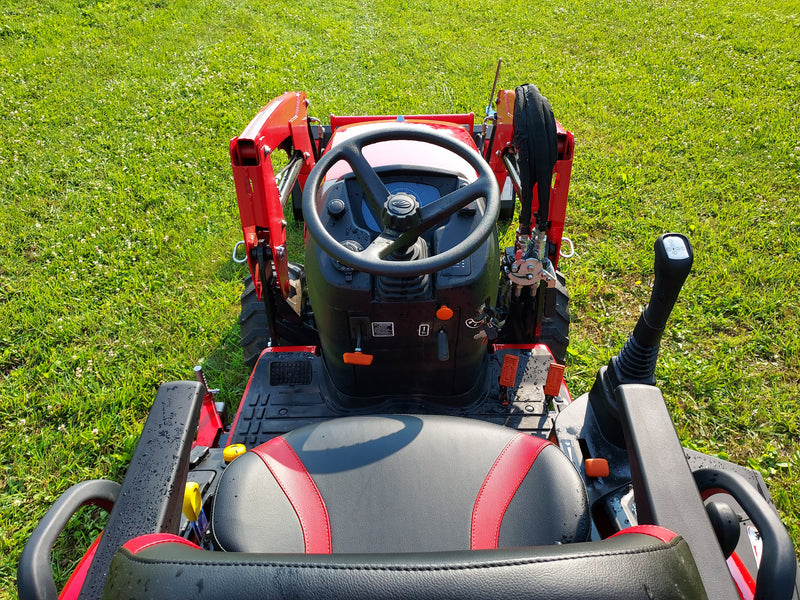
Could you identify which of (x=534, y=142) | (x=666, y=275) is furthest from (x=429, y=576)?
(x=534, y=142)

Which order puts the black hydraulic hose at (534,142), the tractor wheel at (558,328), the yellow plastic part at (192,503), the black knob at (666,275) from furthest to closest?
the tractor wheel at (558,328), the black hydraulic hose at (534,142), the yellow plastic part at (192,503), the black knob at (666,275)

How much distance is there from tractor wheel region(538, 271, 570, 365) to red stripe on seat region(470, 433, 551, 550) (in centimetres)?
129

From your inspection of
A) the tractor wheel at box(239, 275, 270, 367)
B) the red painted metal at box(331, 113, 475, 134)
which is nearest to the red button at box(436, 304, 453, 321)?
the tractor wheel at box(239, 275, 270, 367)

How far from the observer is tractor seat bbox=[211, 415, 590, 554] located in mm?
1497

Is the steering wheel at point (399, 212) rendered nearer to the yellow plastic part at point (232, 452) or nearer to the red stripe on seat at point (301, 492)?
the red stripe on seat at point (301, 492)

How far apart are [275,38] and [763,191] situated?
5895 mm

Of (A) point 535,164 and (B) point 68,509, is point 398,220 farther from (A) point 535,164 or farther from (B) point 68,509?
(B) point 68,509

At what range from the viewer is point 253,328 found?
2.98 metres

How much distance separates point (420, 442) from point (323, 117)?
178 inches

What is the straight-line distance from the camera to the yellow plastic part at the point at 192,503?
188cm

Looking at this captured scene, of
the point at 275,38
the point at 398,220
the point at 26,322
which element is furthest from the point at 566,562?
the point at 275,38

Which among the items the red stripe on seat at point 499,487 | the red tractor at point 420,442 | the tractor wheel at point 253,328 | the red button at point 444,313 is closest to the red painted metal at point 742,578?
the red tractor at point 420,442

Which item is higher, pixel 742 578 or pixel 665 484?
pixel 665 484

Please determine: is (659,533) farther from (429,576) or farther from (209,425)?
(209,425)
